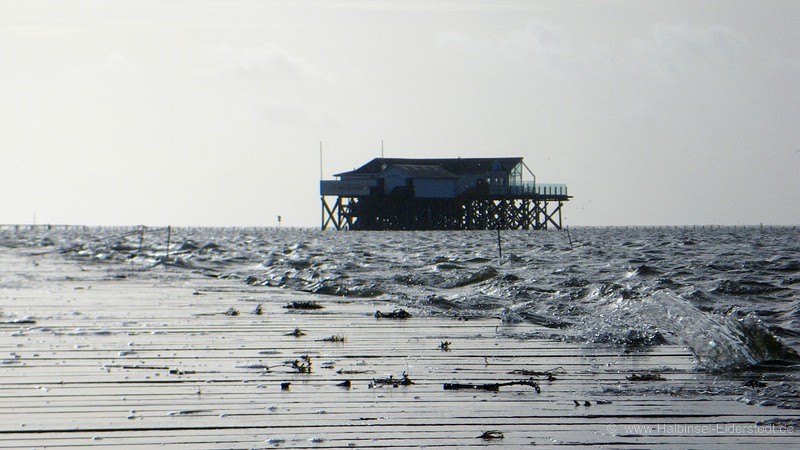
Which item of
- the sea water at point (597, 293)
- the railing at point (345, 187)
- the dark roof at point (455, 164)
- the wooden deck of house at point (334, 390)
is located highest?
the dark roof at point (455, 164)

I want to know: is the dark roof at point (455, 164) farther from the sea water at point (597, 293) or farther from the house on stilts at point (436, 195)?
the sea water at point (597, 293)

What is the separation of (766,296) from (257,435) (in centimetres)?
1136

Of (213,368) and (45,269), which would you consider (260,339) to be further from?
(45,269)

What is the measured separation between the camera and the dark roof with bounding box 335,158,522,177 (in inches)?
3130

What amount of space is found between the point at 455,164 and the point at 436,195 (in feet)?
21.7

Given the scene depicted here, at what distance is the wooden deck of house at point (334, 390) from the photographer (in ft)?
15.1

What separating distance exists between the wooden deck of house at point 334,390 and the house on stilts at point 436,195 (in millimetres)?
65178

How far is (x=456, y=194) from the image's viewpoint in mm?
76875

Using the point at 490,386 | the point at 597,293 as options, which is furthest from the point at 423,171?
the point at 490,386

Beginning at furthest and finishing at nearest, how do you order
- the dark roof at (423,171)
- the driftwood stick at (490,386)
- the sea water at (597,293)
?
the dark roof at (423,171) < the sea water at (597,293) < the driftwood stick at (490,386)

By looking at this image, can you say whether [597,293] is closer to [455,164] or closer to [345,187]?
[345,187]

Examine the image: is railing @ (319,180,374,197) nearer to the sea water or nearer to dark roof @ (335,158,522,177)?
dark roof @ (335,158,522,177)

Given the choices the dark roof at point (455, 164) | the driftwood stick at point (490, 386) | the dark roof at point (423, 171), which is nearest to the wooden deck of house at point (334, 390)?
the driftwood stick at point (490, 386)

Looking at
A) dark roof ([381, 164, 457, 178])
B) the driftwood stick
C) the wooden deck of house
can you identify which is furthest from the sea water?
dark roof ([381, 164, 457, 178])
